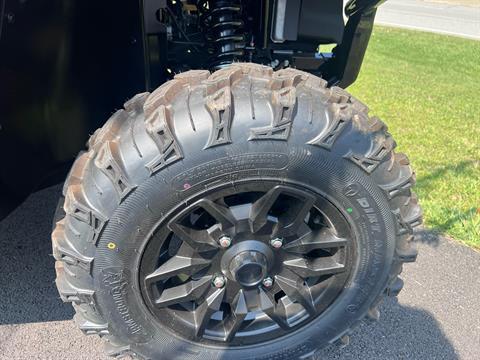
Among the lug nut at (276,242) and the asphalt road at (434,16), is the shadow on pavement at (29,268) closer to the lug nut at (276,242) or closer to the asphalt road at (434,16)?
the lug nut at (276,242)

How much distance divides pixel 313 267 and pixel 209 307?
0.50m

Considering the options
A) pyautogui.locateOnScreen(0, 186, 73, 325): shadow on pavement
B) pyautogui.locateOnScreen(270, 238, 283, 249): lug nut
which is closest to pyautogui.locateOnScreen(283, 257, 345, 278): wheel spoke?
pyautogui.locateOnScreen(270, 238, 283, 249): lug nut

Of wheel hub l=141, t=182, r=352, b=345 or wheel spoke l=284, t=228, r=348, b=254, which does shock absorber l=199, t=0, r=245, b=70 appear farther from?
wheel spoke l=284, t=228, r=348, b=254

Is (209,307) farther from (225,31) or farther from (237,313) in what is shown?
(225,31)

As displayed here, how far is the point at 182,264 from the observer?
205 cm

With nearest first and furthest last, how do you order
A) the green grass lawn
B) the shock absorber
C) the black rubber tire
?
the black rubber tire → the shock absorber → the green grass lawn

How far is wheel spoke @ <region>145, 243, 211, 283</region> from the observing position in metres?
2.01

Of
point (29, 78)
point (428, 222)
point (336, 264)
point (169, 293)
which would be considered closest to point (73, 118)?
point (29, 78)

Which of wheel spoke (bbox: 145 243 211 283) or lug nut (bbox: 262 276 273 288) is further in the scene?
lug nut (bbox: 262 276 273 288)

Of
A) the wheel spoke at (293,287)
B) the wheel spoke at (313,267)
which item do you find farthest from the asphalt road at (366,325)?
the wheel spoke at (313,267)

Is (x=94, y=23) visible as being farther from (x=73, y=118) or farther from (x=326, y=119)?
(x=326, y=119)

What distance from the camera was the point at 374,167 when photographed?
1953mm

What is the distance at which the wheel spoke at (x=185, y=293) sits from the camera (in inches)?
82.0

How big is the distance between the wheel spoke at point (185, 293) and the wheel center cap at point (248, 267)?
5.4 inches
